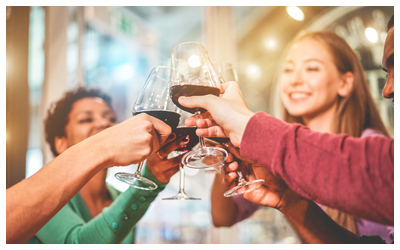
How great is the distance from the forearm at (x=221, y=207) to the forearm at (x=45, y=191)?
0.83 metres

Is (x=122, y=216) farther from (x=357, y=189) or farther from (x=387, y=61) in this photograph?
(x=387, y=61)

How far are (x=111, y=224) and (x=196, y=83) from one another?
2.45 feet

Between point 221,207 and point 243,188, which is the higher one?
point 243,188

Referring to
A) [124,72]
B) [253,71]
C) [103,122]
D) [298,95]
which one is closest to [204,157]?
[103,122]

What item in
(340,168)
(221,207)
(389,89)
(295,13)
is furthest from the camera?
(295,13)

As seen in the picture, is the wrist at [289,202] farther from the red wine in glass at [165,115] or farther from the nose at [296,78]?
the nose at [296,78]

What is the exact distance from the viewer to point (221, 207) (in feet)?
5.17

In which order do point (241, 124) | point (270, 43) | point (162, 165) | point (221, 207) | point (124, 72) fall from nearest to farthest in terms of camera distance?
point (241, 124), point (162, 165), point (221, 207), point (270, 43), point (124, 72)

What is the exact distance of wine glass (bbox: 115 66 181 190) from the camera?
0.95m

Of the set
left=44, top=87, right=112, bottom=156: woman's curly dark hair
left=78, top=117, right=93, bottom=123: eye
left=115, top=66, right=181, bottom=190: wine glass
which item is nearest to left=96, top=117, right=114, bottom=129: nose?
left=78, top=117, right=93, bottom=123: eye

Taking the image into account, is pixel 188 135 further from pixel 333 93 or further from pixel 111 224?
pixel 333 93

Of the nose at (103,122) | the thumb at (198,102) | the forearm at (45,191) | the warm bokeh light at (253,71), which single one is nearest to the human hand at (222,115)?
the thumb at (198,102)

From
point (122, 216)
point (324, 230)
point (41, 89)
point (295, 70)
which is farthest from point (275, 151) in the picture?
point (41, 89)

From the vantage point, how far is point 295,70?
1910 millimetres
